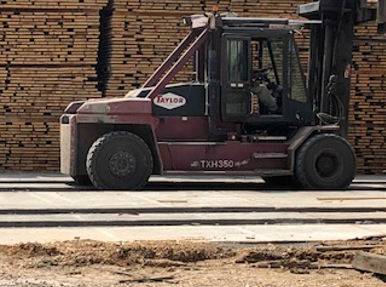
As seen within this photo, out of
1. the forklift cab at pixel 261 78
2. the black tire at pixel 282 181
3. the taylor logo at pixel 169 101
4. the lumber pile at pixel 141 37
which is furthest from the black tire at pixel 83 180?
the black tire at pixel 282 181

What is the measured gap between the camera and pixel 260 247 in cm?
865

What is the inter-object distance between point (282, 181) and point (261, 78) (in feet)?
6.85

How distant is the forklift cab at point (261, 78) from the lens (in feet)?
48.6

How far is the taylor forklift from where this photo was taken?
14695mm

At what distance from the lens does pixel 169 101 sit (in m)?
15.0

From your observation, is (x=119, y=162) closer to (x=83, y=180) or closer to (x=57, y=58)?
(x=83, y=180)

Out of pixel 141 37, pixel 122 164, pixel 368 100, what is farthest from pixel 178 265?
pixel 368 100

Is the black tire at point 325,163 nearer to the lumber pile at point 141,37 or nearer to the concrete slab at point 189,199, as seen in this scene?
the concrete slab at point 189,199

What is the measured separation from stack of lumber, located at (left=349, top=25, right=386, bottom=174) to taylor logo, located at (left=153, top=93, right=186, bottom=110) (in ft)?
16.3

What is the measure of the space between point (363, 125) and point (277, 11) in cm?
287

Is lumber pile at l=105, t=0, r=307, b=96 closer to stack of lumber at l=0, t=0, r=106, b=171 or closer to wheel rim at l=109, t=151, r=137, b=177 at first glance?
stack of lumber at l=0, t=0, r=106, b=171

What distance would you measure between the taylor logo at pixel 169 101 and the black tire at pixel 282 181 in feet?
7.41

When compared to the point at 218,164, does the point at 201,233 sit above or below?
below

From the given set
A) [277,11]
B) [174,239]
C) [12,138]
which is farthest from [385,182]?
[174,239]
